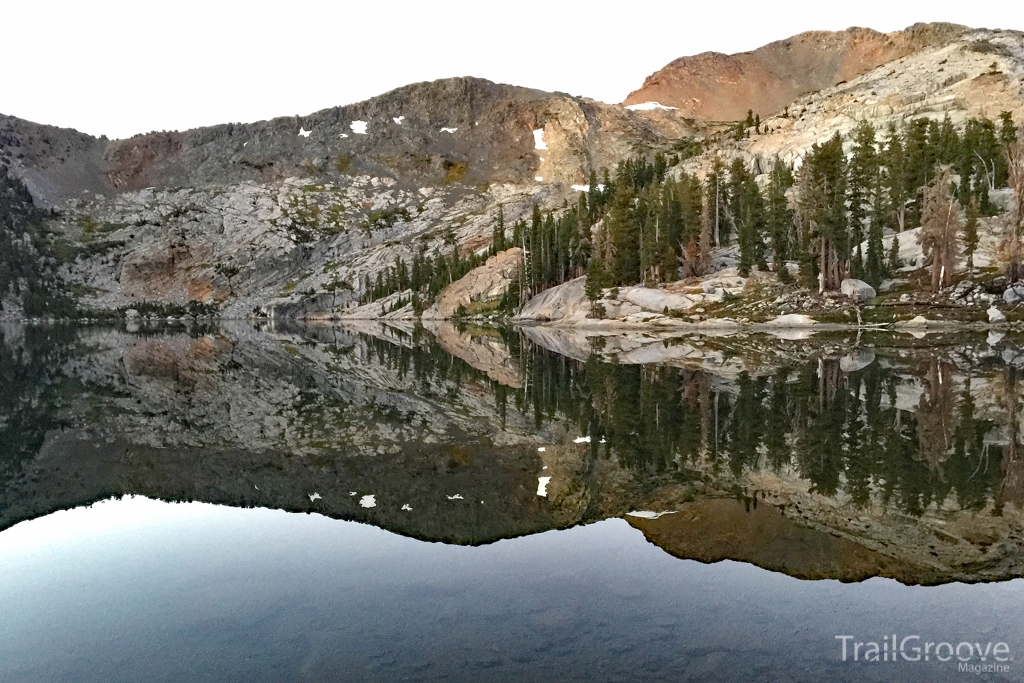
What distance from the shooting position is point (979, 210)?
302 ft

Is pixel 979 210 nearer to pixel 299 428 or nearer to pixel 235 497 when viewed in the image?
pixel 299 428

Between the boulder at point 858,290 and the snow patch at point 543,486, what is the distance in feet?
242

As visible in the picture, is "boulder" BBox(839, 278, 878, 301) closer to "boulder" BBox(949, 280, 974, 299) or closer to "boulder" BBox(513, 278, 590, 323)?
"boulder" BBox(949, 280, 974, 299)

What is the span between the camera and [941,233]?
74875 millimetres

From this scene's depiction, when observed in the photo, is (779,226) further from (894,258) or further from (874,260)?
(894,258)

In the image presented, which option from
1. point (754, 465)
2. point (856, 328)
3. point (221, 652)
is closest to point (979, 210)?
point (856, 328)

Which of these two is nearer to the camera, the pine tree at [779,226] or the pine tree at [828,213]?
the pine tree at [828,213]

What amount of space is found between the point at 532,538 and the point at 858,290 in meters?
78.6

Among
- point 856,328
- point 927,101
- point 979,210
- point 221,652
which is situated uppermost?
point 927,101

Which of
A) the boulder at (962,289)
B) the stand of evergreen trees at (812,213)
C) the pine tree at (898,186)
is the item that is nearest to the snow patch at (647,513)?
the boulder at (962,289)

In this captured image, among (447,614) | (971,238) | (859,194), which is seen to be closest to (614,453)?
(447,614)

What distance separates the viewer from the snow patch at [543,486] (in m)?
18.1

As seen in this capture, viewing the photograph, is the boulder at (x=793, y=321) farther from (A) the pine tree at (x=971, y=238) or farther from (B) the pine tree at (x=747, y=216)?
(A) the pine tree at (x=971, y=238)

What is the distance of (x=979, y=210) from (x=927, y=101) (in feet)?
183
